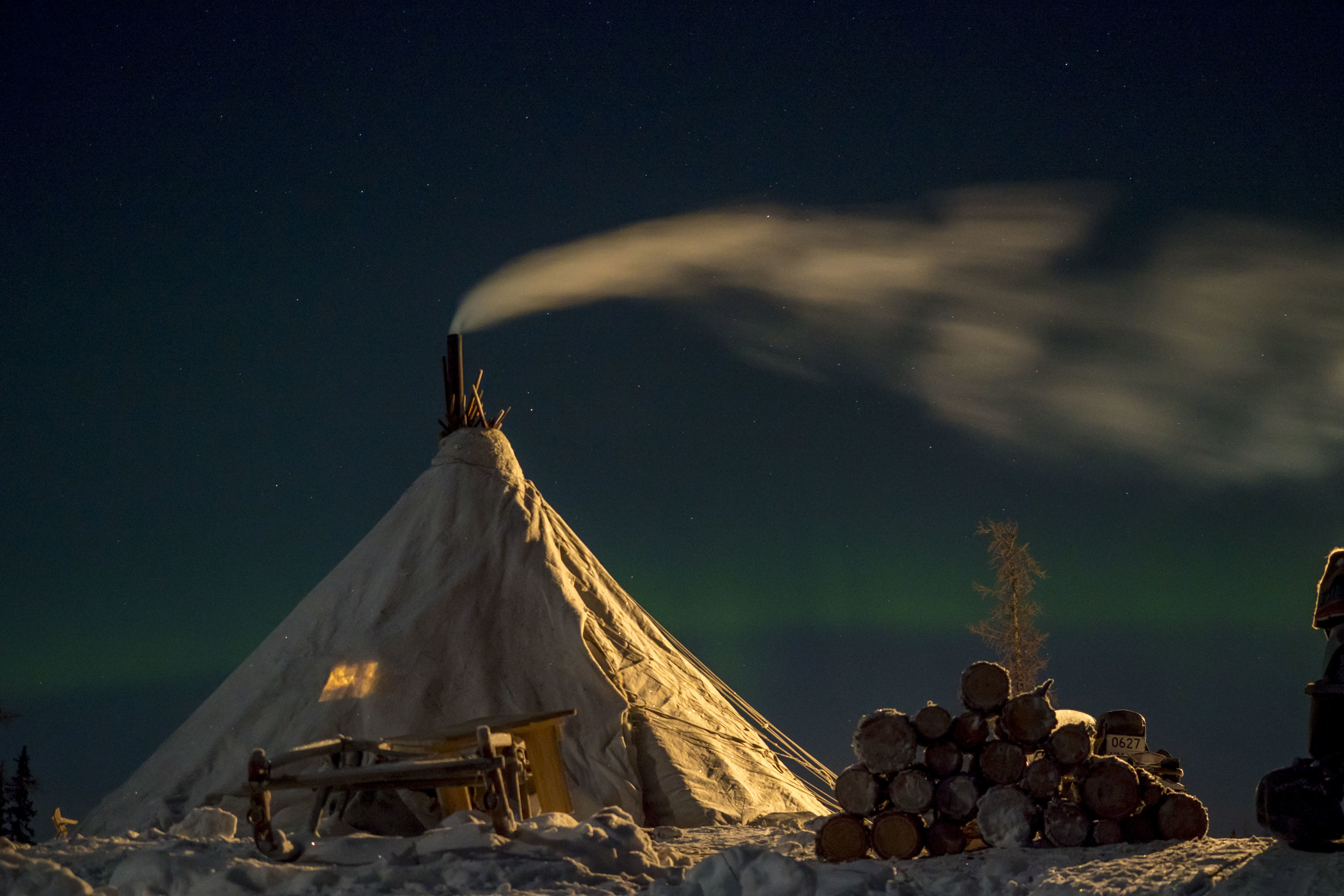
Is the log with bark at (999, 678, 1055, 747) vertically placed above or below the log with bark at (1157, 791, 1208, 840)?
above

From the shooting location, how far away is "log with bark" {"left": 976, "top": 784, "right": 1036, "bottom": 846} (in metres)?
5.97

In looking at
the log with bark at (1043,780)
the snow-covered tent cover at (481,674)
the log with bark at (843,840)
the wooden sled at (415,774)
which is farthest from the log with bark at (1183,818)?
the snow-covered tent cover at (481,674)

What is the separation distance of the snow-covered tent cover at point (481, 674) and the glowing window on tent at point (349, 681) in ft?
0.06

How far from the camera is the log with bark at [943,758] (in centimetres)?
631

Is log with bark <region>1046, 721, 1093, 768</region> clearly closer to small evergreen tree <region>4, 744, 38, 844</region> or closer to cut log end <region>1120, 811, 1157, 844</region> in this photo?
cut log end <region>1120, 811, 1157, 844</region>

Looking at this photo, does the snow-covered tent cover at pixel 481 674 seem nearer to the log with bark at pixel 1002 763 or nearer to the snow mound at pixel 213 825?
the snow mound at pixel 213 825

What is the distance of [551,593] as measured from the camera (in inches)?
442

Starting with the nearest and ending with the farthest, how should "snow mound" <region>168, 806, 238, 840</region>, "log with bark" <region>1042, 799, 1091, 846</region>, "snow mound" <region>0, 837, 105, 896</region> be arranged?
"snow mound" <region>0, 837, 105, 896</region> → "log with bark" <region>1042, 799, 1091, 846</region> → "snow mound" <region>168, 806, 238, 840</region>

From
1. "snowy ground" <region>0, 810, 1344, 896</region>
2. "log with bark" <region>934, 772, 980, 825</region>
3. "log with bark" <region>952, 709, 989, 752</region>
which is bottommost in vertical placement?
"snowy ground" <region>0, 810, 1344, 896</region>

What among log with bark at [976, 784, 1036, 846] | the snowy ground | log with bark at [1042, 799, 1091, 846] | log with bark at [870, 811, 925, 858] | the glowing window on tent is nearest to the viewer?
the snowy ground

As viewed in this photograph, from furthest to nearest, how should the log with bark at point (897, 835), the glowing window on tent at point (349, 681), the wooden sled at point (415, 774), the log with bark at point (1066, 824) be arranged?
the glowing window on tent at point (349, 681), the log with bark at point (897, 835), the log with bark at point (1066, 824), the wooden sled at point (415, 774)

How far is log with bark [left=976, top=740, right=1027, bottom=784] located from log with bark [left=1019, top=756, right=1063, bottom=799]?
3.4 inches

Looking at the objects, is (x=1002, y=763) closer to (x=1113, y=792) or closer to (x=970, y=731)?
(x=970, y=731)

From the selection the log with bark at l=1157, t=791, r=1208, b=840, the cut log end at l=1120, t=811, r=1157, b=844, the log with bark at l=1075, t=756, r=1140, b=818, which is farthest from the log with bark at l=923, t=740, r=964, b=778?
the log with bark at l=1157, t=791, r=1208, b=840
